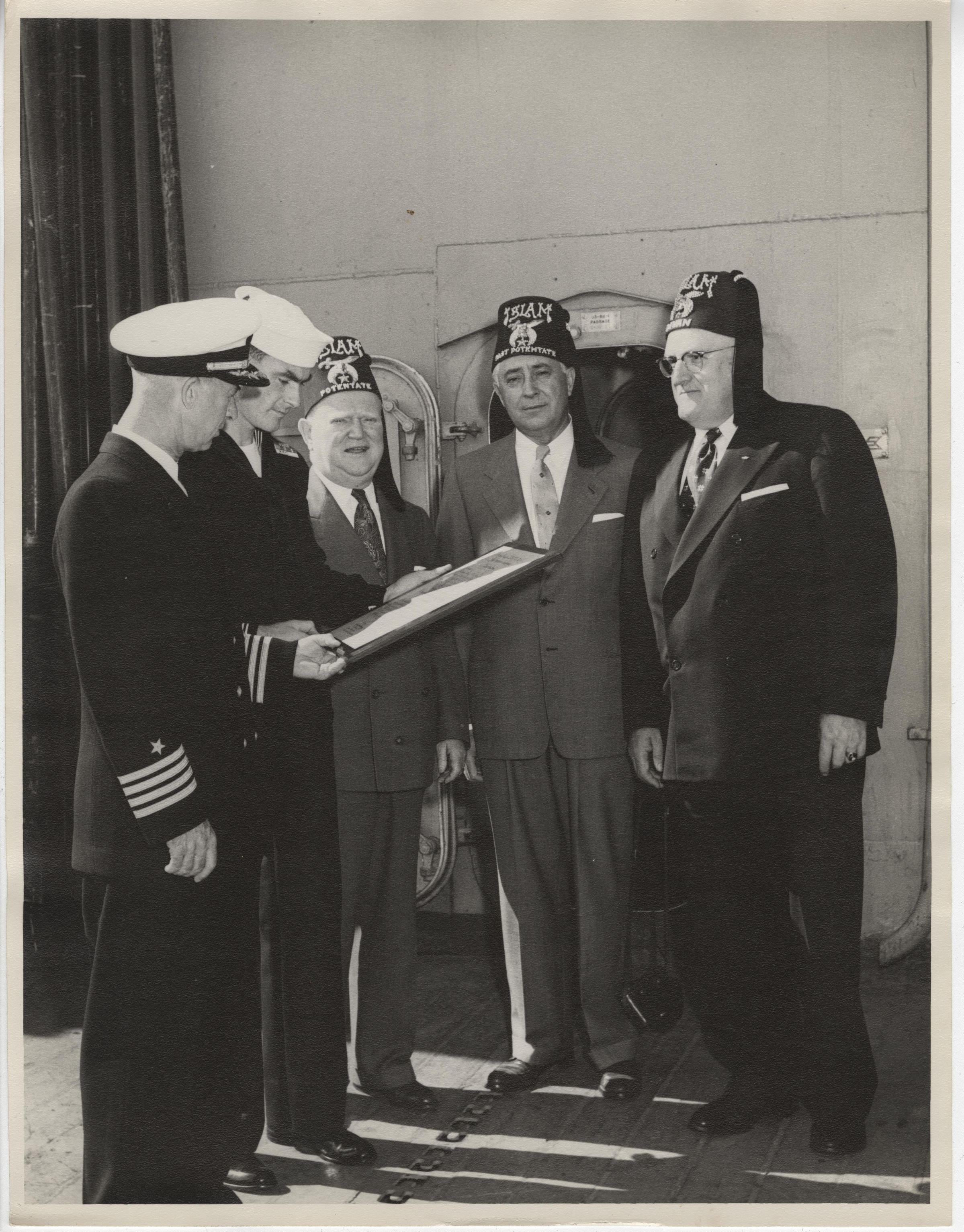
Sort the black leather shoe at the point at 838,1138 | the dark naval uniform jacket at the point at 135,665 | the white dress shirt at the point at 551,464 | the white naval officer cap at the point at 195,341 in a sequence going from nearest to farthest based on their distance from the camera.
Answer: the dark naval uniform jacket at the point at 135,665 < the white naval officer cap at the point at 195,341 < the black leather shoe at the point at 838,1138 < the white dress shirt at the point at 551,464

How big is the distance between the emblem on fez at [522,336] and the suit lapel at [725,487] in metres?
0.54

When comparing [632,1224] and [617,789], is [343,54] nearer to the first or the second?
[617,789]

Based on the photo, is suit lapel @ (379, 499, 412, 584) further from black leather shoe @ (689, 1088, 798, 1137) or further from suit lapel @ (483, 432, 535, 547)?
black leather shoe @ (689, 1088, 798, 1137)

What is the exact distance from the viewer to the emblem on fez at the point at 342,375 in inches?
108

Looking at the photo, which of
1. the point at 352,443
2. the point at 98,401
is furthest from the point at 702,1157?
the point at 98,401

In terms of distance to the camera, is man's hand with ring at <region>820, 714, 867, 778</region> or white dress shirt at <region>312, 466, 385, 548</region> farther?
white dress shirt at <region>312, 466, 385, 548</region>

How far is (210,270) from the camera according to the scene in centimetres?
286

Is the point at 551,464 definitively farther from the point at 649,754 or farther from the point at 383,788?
the point at 383,788

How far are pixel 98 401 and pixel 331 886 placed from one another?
123cm

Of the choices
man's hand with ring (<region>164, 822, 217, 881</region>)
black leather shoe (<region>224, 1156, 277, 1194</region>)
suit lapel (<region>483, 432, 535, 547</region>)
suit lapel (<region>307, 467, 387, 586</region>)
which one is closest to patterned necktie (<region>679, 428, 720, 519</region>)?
suit lapel (<region>483, 432, 535, 547</region>)

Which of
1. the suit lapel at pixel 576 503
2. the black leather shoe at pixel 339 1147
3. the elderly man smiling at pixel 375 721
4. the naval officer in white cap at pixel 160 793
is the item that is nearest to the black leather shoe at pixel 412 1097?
the elderly man smiling at pixel 375 721

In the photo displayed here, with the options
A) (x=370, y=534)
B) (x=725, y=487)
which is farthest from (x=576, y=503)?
(x=370, y=534)

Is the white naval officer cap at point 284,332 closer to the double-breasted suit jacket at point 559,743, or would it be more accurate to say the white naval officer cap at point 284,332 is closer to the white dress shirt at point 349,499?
the white dress shirt at point 349,499

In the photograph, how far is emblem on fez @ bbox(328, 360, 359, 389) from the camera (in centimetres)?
276
